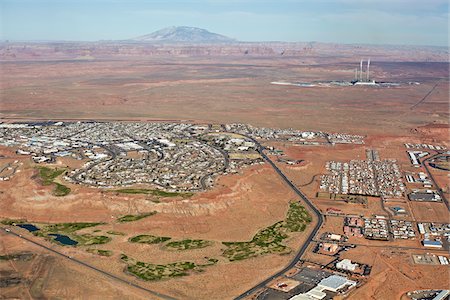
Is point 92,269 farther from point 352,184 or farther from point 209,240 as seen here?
point 352,184

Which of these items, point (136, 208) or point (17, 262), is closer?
point (17, 262)

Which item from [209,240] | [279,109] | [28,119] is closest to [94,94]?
[28,119]

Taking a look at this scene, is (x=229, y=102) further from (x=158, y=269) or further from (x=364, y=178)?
(x=158, y=269)

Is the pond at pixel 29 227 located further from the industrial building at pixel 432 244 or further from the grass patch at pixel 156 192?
the industrial building at pixel 432 244

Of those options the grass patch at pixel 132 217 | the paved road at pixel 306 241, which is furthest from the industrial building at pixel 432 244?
the grass patch at pixel 132 217

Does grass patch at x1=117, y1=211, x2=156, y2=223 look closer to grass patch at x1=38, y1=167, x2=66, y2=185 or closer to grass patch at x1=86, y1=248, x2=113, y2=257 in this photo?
grass patch at x1=86, y1=248, x2=113, y2=257

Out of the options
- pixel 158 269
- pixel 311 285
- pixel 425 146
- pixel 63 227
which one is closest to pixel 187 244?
pixel 158 269
